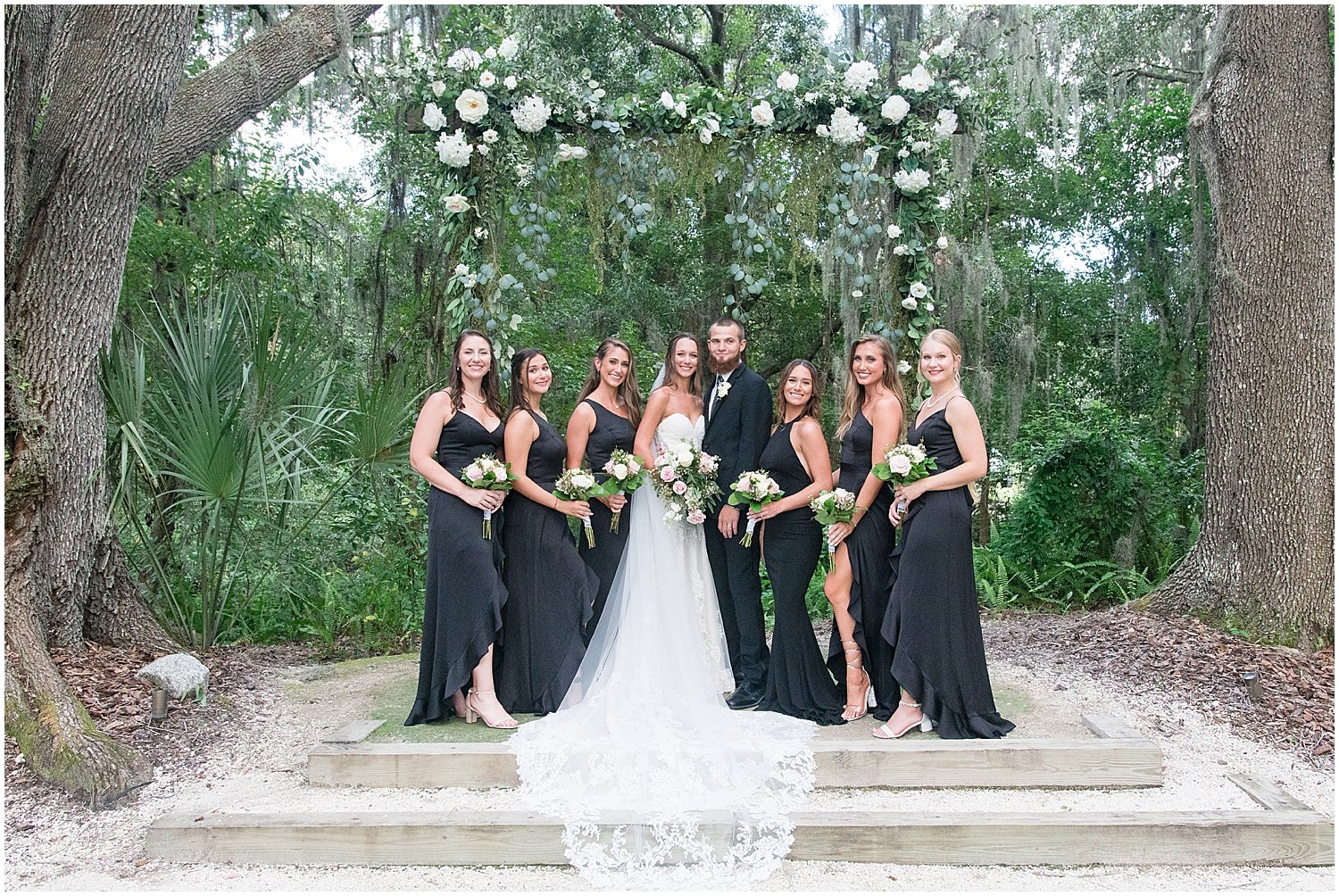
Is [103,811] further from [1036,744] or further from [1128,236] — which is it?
[1128,236]

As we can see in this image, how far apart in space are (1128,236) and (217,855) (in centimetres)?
1216

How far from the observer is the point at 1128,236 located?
40.3 feet

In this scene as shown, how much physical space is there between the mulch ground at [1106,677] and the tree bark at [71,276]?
667mm

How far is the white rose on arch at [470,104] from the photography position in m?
5.69

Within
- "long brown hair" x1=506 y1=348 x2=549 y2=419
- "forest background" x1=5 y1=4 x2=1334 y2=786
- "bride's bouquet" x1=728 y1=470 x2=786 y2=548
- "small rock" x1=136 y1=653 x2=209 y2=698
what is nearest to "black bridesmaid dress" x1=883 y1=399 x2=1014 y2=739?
"bride's bouquet" x1=728 y1=470 x2=786 y2=548

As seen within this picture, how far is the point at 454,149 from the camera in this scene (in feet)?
18.7

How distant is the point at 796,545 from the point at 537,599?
1361mm

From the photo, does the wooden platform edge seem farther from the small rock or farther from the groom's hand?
the small rock

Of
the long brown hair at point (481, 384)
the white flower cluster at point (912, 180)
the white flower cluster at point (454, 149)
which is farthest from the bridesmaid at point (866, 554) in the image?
the white flower cluster at point (454, 149)

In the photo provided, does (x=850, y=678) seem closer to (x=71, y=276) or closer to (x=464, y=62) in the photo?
(x=464, y=62)

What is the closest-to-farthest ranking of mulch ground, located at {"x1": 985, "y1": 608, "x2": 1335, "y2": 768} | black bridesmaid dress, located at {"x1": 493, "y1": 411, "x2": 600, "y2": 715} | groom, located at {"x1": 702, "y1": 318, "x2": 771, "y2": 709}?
black bridesmaid dress, located at {"x1": 493, "y1": 411, "x2": 600, "y2": 715} → groom, located at {"x1": 702, "y1": 318, "x2": 771, "y2": 709} → mulch ground, located at {"x1": 985, "y1": 608, "x2": 1335, "y2": 768}

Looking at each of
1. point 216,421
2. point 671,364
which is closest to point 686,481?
point 671,364

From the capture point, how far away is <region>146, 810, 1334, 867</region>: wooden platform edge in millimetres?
3746

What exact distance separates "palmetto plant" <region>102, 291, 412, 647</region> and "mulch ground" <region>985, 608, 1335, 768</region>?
4.99 meters
